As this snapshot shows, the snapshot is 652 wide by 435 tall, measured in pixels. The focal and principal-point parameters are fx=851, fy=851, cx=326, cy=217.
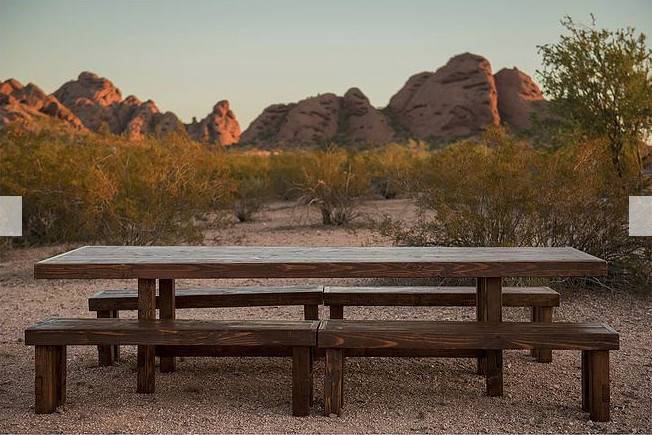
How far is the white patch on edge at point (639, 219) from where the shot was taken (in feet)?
28.7

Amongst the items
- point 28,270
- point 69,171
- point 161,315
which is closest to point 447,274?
point 161,315

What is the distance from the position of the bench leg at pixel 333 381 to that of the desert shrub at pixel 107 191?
761 cm

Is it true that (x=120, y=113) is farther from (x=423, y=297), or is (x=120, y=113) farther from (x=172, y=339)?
(x=172, y=339)

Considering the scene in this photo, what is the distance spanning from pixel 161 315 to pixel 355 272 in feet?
4.73

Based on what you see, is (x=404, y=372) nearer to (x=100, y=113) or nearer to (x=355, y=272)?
(x=355, y=272)

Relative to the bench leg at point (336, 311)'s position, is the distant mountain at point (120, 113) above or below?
above

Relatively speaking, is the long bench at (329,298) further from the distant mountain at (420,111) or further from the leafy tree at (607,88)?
the distant mountain at (420,111)

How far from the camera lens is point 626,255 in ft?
30.5

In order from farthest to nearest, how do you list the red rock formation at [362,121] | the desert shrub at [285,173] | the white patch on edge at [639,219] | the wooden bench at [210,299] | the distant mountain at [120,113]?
the distant mountain at [120,113] < the red rock formation at [362,121] < the desert shrub at [285,173] < the white patch on edge at [639,219] < the wooden bench at [210,299]

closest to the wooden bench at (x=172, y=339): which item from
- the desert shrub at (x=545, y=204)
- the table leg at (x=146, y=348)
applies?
the table leg at (x=146, y=348)

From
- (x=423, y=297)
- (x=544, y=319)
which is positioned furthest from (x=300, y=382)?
(x=544, y=319)

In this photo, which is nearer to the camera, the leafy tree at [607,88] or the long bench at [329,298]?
the long bench at [329,298]

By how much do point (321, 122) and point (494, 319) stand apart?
282 feet

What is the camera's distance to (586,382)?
489 cm
